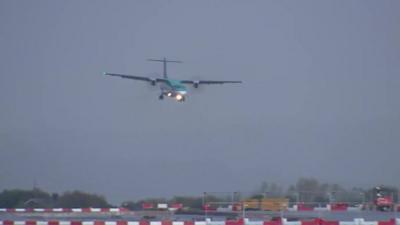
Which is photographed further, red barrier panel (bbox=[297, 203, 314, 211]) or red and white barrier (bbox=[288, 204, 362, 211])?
red barrier panel (bbox=[297, 203, 314, 211])

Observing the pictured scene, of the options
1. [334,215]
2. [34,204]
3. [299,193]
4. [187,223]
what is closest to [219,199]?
[299,193]

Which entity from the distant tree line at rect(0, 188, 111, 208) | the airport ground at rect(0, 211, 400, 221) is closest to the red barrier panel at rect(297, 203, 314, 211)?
the airport ground at rect(0, 211, 400, 221)

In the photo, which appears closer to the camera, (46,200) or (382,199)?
(382,199)

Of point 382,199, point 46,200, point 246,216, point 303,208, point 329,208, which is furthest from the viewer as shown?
point 46,200

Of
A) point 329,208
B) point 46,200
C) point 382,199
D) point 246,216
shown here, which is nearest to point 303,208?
point 329,208

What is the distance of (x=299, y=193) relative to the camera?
1677 inches

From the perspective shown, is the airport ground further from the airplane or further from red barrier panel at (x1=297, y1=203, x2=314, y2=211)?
the airplane

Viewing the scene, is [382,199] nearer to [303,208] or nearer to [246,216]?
[303,208]

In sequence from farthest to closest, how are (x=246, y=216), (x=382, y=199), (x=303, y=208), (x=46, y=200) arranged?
(x=46, y=200)
(x=382, y=199)
(x=246, y=216)
(x=303, y=208)

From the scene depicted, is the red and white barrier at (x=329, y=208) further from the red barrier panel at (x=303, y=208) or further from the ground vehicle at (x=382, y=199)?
the ground vehicle at (x=382, y=199)

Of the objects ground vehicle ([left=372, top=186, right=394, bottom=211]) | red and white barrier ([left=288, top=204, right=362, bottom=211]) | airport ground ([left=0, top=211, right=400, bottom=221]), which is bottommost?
airport ground ([left=0, top=211, right=400, bottom=221])

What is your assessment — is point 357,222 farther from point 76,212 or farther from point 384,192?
point 76,212

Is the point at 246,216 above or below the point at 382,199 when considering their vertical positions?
below

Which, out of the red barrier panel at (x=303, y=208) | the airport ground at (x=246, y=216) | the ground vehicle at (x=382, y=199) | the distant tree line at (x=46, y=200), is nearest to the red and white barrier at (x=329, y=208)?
the red barrier panel at (x=303, y=208)
